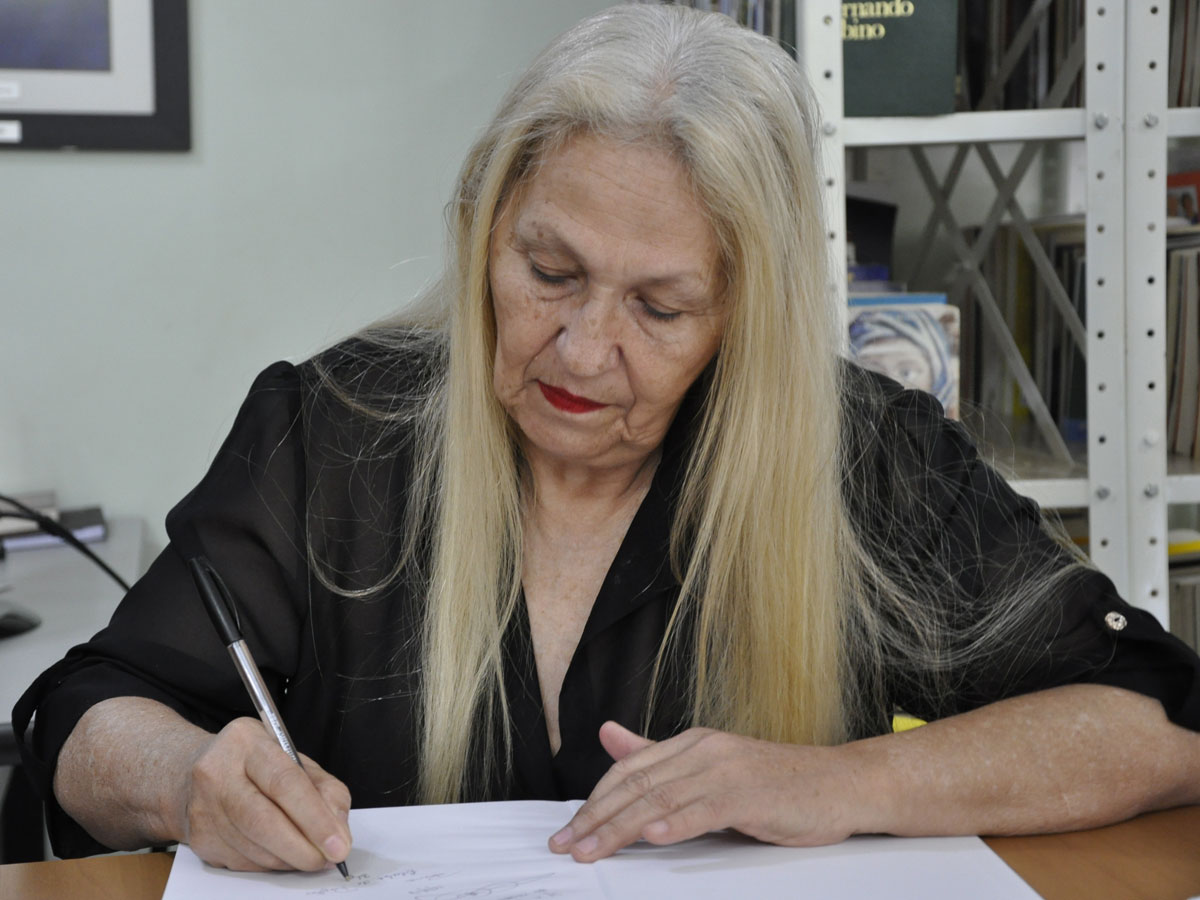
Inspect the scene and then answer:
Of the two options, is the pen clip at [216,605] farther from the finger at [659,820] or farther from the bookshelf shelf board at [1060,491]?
the bookshelf shelf board at [1060,491]

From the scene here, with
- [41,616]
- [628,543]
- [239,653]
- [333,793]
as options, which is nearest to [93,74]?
[41,616]

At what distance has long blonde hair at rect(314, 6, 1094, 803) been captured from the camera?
103 centimetres

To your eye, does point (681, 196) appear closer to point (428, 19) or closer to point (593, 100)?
point (593, 100)

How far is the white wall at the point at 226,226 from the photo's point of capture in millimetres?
2146

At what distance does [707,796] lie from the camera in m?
0.82

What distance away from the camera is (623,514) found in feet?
3.89

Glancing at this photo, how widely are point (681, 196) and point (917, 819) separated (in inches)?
19.8

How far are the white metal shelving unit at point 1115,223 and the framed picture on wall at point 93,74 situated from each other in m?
1.15

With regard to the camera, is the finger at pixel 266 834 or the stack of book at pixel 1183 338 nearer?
the finger at pixel 266 834

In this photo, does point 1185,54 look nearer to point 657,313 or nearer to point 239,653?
point 657,313

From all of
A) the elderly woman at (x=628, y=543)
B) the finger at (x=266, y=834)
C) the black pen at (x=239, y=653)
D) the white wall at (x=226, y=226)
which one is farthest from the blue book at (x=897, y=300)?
the finger at (x=266, y=834)

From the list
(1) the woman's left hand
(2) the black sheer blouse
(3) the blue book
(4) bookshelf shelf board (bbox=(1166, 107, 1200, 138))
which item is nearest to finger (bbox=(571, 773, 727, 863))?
(1) the woman's left hand

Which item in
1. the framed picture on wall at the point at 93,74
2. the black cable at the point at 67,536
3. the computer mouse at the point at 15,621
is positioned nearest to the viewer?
the computer mouse at the point at 15,621

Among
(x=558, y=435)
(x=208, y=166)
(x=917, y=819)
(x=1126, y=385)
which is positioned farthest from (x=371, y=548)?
(x=208, y=166)
